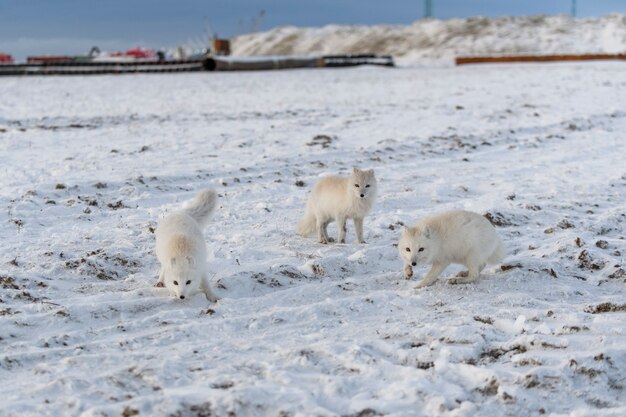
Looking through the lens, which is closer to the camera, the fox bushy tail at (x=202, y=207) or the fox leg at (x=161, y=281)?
the fox leg at (x=161, y=281)

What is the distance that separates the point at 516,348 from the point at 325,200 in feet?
12.3

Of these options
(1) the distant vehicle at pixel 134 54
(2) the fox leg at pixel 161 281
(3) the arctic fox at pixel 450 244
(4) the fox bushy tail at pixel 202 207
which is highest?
(1) the distant vehicle at pixel 134 54

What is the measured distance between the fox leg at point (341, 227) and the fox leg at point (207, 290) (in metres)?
2.32

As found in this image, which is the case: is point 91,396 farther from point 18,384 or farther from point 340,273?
point 340,273

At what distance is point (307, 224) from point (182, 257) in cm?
275

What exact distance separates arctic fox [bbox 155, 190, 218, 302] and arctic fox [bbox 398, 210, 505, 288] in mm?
1962

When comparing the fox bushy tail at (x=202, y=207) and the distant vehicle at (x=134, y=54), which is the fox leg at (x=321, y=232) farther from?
the distant vehicle at (x=134, y=54)

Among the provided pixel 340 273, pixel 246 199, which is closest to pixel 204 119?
pixel 246 199

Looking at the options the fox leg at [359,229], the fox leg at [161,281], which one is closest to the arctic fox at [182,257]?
the fox leg at [161,281]

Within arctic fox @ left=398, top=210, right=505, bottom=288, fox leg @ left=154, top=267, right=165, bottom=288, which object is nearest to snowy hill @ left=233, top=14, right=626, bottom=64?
arctic fox @ left=398, top=210, right=505, bottom=288

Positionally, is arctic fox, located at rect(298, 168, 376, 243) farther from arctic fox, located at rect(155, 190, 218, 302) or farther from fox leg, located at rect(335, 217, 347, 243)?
arctic fox, located at rect(155, 190, 218, 302)

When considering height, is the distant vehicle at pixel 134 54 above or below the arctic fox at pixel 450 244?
above

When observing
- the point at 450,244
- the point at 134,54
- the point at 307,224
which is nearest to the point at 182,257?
the point at 450,244

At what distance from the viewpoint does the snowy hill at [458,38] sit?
6731 centimetres
